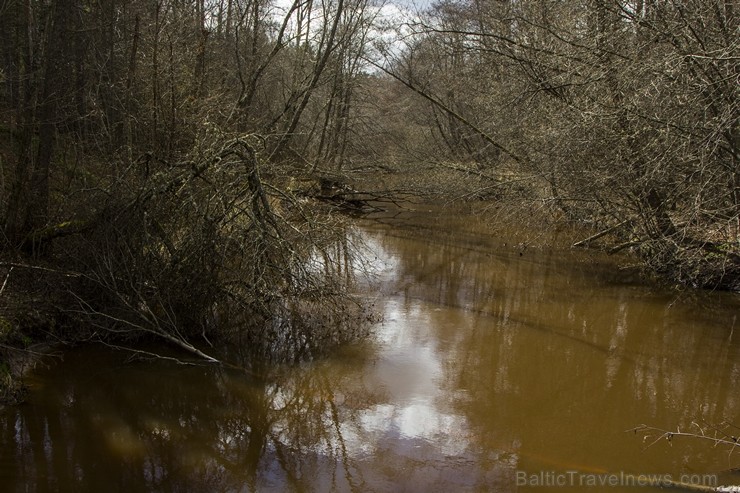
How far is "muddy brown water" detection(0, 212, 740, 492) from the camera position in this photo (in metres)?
4.86

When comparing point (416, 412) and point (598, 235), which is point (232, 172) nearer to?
point (416, 412)

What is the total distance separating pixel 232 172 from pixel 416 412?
354 cm

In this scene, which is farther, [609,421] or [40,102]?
[40,102]

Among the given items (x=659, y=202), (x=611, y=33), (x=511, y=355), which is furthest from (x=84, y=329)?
(x=659, y=202)

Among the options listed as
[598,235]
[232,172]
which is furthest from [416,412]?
[598,235]

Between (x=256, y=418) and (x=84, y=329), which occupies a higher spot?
(x=84, y=329)

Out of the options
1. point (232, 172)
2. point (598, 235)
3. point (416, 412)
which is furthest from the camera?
point (598, 235)

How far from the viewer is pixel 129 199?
7172 mm

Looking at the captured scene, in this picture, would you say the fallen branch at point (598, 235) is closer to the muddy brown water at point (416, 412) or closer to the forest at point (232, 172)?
the forest at point (232, 172)

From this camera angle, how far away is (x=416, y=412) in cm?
595

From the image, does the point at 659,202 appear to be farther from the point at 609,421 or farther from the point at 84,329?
the point at 84,329

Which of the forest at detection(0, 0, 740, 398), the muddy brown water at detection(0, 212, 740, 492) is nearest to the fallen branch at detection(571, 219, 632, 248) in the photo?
the forest at detection(0, 0, 740, 398)

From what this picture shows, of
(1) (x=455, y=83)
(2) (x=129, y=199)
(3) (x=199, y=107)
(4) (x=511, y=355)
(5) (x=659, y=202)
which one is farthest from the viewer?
(1) (x=455, y=83)

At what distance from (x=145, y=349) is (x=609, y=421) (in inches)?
199
